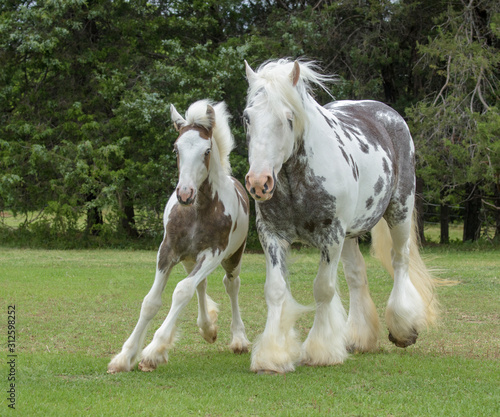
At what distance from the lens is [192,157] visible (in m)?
5.83

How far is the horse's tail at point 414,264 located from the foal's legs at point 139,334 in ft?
8.96

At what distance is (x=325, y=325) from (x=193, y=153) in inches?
74.1

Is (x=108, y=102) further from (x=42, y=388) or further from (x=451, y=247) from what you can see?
(x=42, y=388)

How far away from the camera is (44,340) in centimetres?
723

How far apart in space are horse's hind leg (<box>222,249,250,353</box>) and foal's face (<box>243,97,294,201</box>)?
208 cm

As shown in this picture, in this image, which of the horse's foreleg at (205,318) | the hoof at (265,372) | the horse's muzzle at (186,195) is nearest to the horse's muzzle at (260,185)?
the horse's muzzle at (186,195)

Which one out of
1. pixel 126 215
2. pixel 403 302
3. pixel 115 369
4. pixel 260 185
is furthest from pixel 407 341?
pixel 126 215

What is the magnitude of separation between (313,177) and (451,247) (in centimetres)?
1628

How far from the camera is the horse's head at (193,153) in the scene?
5.60m

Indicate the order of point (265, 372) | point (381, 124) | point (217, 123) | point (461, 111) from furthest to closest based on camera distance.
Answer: point (461, 111), point (381, 124), point (217, 123), point (265, 372)

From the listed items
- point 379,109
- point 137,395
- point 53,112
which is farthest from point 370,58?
point 137,395

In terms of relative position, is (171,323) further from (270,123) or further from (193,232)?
(270,123)

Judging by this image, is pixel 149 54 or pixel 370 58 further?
pixel 149 54

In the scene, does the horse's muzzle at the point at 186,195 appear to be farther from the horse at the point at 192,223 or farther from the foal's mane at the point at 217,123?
the foal's mane at the point at 217,123
